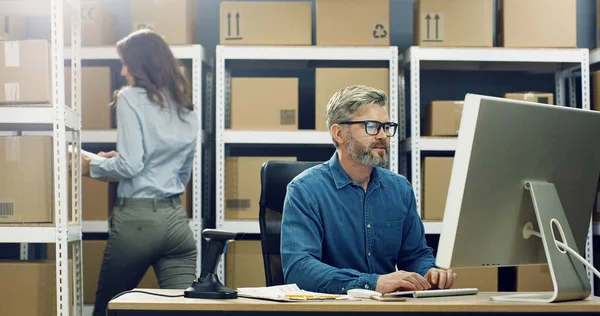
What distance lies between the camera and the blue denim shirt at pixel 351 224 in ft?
6.86

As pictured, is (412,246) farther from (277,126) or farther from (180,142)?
(277,126)

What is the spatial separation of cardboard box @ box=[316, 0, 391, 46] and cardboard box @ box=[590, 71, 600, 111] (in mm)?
995

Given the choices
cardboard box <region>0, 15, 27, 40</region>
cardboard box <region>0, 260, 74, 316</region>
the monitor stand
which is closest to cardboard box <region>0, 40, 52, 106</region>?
cardboard box <region>0, 15, 27, 40</region>

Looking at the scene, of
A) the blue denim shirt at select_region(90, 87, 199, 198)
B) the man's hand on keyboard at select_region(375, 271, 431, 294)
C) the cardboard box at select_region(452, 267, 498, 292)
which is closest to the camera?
the man's hand on keyboard at select_region(375, 271, 431, 294)

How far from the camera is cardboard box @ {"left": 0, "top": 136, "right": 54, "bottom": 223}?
110 inches

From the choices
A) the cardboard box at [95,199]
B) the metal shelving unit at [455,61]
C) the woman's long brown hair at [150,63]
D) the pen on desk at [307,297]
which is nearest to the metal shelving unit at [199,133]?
the cardboard box at [95,199]

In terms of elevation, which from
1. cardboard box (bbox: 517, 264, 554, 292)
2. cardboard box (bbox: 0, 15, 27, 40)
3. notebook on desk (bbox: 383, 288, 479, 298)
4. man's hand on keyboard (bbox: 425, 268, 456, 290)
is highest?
cardboard box (bbox: 0, 15, 27, 40)

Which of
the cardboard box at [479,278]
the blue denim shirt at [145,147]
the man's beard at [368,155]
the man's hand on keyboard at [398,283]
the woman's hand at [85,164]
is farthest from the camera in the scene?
the cardboard box at [479,278]

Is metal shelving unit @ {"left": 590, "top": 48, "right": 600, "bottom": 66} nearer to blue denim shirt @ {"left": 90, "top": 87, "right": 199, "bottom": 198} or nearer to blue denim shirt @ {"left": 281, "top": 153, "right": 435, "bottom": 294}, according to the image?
blue denim shirt @ {"left": 281, "top": 153, "right": 435, "bottom": 294}

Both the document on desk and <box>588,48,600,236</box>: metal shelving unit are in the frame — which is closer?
the document on desk

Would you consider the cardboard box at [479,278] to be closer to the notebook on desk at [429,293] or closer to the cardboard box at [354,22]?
the cardboard box at [354,22]

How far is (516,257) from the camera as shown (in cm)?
164

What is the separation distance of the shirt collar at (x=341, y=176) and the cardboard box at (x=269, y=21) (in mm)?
1474

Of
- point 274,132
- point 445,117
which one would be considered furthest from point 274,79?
point 445,117
